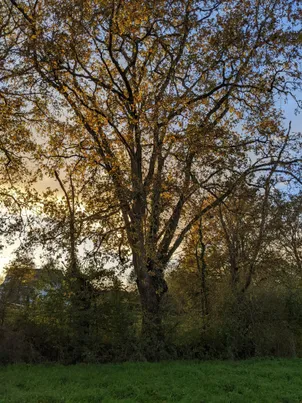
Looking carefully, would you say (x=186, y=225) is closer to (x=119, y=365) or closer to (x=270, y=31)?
(x=119, y=365)

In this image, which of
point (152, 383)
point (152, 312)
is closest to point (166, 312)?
point (152, 312)

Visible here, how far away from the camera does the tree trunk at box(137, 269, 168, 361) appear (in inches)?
540

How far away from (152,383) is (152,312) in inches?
200

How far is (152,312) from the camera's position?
48.6ft

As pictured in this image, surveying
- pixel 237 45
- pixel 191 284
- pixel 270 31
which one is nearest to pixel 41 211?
pixel 191 284

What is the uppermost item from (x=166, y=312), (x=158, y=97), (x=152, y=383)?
(x=158, y=97)

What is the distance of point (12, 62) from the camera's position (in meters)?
14.5

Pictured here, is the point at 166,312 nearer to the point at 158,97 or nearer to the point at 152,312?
the point at 152,312

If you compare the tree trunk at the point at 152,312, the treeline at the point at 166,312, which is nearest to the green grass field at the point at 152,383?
the tree trunk at the point at 152,312

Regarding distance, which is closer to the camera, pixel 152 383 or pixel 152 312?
pixel 152 383

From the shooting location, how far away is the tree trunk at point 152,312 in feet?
45.0

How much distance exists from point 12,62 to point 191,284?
11585mm

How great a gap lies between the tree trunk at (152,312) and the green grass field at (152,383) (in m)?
1.08

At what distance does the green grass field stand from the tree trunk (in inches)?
42.5
